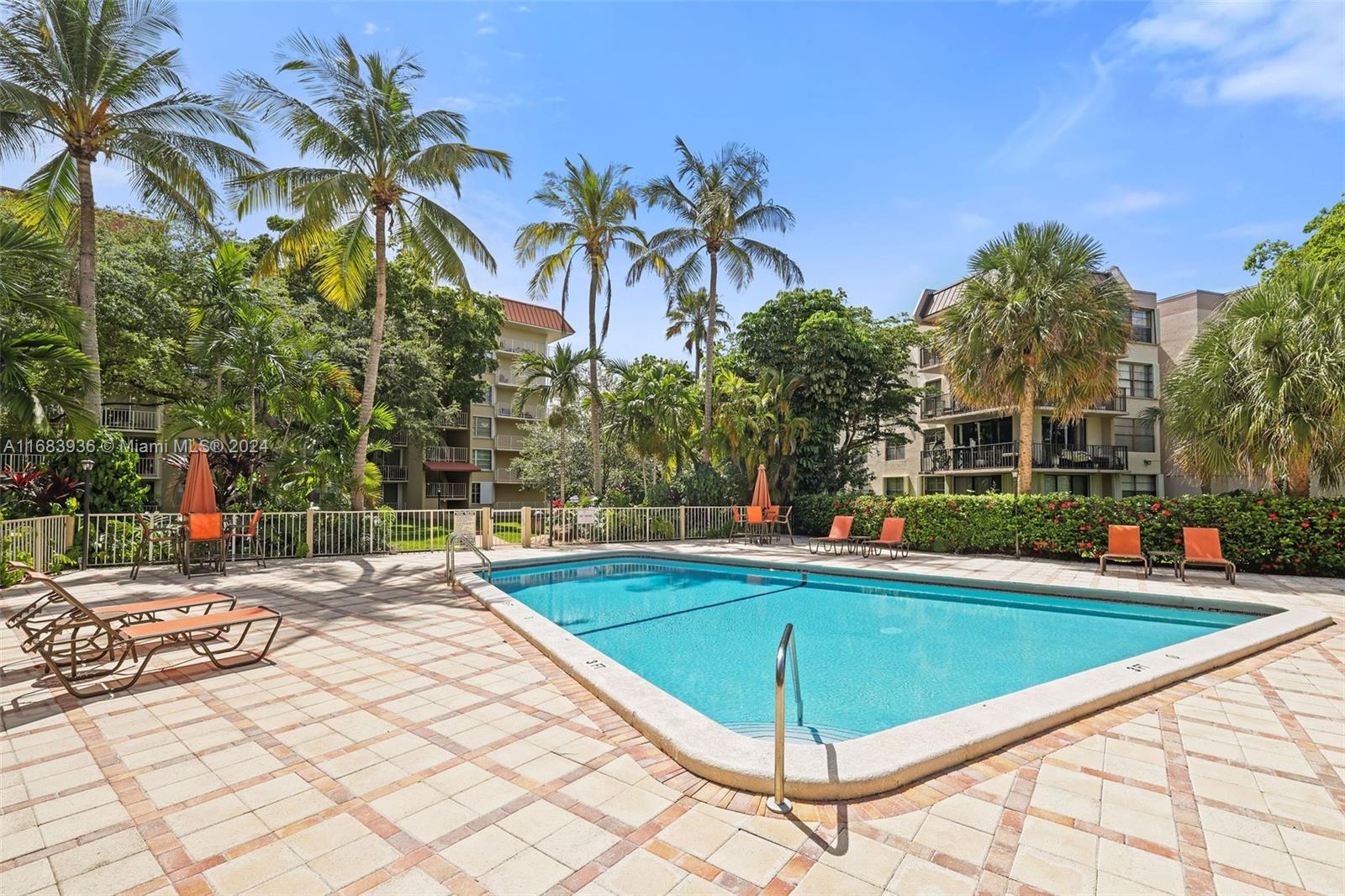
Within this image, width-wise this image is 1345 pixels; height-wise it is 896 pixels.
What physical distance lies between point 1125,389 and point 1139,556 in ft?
68.9

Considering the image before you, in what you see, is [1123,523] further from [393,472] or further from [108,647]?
[393,472]

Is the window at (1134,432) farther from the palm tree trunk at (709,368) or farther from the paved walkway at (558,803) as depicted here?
the paved walkway at (558,803)

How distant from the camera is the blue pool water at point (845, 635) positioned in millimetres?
5664

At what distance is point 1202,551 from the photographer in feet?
35.0

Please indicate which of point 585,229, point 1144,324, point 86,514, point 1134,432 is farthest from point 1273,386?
point 1144,324

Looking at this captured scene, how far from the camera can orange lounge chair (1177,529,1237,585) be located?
10.4 meters

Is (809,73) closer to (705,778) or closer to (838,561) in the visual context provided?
(838,561)

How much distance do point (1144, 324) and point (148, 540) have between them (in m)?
37.0

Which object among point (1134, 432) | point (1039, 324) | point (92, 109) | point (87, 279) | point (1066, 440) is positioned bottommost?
point (1066, 440)

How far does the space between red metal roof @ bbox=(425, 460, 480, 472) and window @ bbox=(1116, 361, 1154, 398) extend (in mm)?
33553

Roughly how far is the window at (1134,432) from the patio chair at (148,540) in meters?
33.5

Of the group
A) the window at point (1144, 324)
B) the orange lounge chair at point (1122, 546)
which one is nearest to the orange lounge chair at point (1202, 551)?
the orange lounge chair at point (1122, 546)

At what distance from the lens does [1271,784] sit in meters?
3.30

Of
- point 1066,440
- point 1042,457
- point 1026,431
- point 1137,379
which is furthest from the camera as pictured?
point 1137,379
